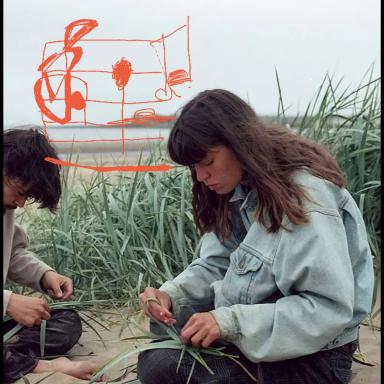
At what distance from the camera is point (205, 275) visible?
189cm

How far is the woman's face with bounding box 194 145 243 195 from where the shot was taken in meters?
1.63

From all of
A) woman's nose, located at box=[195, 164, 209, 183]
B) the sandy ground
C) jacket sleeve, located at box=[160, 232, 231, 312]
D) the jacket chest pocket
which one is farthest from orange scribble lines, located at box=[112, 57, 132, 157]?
the jacket chest pocket

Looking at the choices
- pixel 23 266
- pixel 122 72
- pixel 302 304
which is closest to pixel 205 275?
pixel 302 304

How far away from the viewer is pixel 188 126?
1617mm

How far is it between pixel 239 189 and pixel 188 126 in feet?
0.74

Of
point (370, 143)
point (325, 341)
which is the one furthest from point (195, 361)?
point (370, 143)

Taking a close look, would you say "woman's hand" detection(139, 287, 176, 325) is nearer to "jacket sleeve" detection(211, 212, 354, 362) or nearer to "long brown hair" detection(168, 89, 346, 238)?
"jacket sleeve" detection(211, 212, 354, 362)

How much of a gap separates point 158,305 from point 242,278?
25 centimetres

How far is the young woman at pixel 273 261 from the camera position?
150cm

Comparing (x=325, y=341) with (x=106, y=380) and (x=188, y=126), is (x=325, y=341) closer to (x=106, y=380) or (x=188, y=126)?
(x=188, y=126)

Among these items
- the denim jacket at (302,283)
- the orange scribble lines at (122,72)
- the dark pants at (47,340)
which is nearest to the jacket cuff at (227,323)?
the denim jacket at (302,283)

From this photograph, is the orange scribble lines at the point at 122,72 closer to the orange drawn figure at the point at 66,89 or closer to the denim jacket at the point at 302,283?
the orange drawn figure at the point at 66,89

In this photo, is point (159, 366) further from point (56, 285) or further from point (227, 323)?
point (56, 285)

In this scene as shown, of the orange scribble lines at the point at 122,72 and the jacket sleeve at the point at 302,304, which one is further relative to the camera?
the orange scribble lines at the point at 122,72
